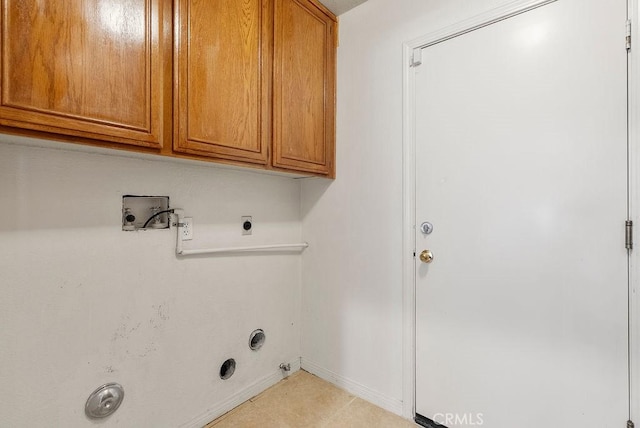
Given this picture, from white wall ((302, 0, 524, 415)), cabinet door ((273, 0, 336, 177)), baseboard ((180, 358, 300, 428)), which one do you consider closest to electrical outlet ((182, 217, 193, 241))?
cabinet door ((273, 0, 336, 177))

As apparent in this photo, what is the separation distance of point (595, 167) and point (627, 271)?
414 millimetres

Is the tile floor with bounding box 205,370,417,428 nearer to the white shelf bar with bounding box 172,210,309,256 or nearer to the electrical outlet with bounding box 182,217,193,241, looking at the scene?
the white shelf bar with bounding box 172,210,309,256

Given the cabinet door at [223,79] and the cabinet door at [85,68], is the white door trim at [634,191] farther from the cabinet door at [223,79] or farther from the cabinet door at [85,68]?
the cabinet door at [85,68]

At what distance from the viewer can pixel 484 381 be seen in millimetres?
1427

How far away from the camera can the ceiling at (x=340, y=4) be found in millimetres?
1819

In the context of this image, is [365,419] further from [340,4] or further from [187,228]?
[340,4]

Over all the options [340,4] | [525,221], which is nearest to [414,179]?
[525,221]

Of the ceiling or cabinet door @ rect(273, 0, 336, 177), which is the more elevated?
the ceiling

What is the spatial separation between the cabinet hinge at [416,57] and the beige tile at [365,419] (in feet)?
6.51

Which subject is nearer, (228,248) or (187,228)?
(187,228)

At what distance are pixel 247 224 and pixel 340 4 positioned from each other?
1.51 m

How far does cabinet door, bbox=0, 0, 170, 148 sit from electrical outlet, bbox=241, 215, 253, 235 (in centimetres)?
76

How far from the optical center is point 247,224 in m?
1.85

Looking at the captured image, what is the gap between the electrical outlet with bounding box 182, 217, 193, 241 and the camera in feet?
5.04
